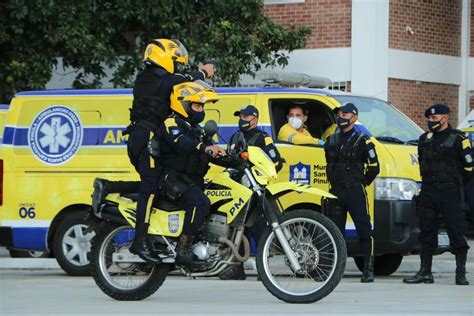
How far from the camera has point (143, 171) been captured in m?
10.2

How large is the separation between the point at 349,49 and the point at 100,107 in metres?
9.36

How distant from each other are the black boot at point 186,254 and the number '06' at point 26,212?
4722 millimetres

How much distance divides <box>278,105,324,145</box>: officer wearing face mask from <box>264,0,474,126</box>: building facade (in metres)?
9.03

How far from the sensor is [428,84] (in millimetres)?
23922

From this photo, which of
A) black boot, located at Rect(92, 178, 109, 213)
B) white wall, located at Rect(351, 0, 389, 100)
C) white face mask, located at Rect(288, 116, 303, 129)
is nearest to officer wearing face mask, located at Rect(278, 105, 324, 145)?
white face mask, located at Rect(288, 116, 303, 129)

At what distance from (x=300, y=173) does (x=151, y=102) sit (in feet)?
11.6

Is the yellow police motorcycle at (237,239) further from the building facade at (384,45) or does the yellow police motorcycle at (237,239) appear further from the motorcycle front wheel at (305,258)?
the building facade at (384,45)

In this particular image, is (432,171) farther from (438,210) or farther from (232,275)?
(232,275)

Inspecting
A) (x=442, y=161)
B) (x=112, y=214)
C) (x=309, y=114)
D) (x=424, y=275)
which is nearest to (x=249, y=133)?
(x=309, y=114)

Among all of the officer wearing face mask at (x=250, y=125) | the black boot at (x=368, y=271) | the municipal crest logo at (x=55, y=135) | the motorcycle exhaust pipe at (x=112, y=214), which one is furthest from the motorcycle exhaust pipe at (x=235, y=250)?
the municipal crest logo at (x=55, y=135)

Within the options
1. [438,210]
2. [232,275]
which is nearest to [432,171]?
[438,210]

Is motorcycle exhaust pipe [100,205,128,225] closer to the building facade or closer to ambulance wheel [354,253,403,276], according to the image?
ambulance wheel [354,253,403,276]

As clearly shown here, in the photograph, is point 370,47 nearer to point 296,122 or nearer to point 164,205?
point 296,122

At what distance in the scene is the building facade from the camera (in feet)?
74.7
